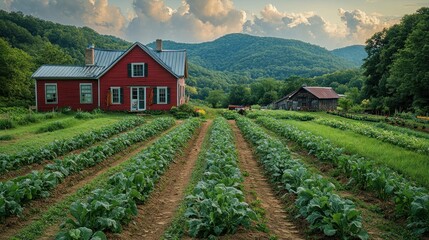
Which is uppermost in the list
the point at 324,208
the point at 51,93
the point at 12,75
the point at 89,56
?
the point at 89,56

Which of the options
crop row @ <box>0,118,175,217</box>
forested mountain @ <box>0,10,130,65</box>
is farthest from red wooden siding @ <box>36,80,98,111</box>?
forested mountain @ <box>0,10,130,65</box>

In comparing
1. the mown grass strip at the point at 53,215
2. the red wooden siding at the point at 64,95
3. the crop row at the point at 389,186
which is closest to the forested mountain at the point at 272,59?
the red wooden siding at the point at 64,95

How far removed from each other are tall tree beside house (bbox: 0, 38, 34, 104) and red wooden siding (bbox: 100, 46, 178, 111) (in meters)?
22.5

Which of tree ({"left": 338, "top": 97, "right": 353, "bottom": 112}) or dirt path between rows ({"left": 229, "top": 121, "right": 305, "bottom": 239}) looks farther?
tree ({"left": 338, "top": 97, "right": 353, "bottom": 112})

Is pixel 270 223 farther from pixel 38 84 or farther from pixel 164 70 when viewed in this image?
pixel 38 84

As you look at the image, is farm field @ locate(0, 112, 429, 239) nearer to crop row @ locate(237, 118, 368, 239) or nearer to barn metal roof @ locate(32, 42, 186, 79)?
crop row @ locate(237, 118, 368, 239)

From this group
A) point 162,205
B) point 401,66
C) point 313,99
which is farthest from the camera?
point 313,99

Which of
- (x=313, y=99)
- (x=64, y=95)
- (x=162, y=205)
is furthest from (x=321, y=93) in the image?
(x=162, y=205)

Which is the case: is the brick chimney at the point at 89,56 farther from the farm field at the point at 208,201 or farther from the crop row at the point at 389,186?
the crop row at the point at 389,186

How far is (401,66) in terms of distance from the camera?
46.2 meters

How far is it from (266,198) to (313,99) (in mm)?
55089

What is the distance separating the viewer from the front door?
36.4 meters

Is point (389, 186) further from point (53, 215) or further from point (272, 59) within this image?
point (272, 59)

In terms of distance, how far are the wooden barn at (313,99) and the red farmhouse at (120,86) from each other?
33.1 m
